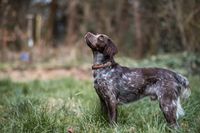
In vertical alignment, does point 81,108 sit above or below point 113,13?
below

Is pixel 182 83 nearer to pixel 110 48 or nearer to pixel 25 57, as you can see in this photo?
pixel 110 48

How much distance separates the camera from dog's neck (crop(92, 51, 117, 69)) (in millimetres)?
6047

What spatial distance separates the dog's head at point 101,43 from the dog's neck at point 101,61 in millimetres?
88

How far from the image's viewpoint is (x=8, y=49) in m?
19.3

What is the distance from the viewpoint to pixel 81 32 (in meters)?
20.8

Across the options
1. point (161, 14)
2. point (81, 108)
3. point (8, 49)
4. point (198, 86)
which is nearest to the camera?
point (81, 108)

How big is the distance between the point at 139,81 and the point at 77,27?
15.6m

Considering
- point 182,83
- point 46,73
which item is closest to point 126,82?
point 182,83

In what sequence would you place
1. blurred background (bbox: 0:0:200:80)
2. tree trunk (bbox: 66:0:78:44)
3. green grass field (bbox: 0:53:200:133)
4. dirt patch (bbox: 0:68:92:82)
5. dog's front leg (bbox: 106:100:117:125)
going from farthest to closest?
tree trunk (bbox: 66:0:78:44) → blurred background (bbox: 0:0:200:80) → dirt patch (bbox: 0:68:92:82) → dog's front leg (bbox: 106:100:117:125) → green grass field (bbox: 0:53:200:133)

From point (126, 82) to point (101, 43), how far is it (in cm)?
63

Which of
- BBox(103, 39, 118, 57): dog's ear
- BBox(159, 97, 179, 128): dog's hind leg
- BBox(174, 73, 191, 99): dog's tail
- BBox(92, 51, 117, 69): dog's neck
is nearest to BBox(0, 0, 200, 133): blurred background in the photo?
BBox(159, 97, 179, 128): dog's hind leg

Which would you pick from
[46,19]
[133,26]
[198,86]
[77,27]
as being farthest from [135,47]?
[198,86]

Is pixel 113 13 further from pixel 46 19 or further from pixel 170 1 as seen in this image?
pixel 170 1

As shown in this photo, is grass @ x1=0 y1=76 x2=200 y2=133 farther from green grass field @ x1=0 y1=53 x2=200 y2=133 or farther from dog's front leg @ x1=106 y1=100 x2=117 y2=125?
dog's front leg @ x1=106 y1=100 x2=117 y2=125
